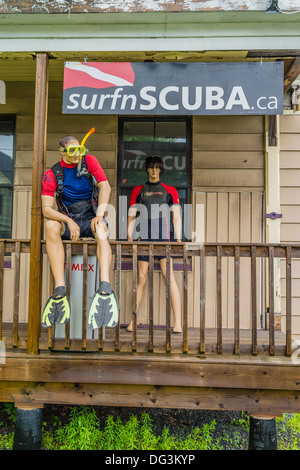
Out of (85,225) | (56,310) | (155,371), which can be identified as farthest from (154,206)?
(155,371)

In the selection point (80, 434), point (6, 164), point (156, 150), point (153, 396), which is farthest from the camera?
point (6, 164)

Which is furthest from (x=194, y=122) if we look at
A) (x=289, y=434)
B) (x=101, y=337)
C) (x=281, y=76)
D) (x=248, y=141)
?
(x=289, y=434)

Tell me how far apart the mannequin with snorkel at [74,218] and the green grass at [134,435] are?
4.41 ft

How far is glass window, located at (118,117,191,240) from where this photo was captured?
467 centimetres

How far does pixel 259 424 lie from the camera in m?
3.09

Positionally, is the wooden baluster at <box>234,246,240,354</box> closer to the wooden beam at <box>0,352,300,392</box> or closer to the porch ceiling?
the wooden beam at <box>0,352,300,392</box>

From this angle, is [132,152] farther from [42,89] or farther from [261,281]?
[261,281]

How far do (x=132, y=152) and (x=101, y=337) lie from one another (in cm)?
253

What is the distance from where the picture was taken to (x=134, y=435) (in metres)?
3.52

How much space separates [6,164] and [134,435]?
3.62 meters

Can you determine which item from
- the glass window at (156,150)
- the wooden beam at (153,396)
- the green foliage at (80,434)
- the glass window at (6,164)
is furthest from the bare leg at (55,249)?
the glass window at (6,164)

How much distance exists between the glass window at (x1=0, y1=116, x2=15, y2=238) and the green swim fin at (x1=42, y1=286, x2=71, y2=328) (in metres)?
2.22

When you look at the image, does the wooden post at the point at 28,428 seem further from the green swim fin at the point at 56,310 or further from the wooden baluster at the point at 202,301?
the wooden baluster at the point at 202,301

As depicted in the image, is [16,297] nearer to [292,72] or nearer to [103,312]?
[103,312]
